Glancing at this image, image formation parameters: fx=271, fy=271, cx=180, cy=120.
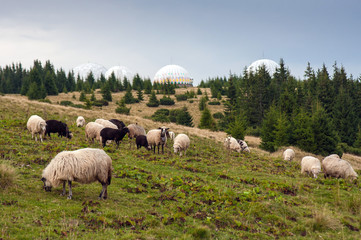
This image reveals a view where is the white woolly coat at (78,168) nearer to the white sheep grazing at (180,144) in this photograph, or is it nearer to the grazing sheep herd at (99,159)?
the grazing sheep herd at (99,159)

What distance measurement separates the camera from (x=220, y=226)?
8.66 meters

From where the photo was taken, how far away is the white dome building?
152250 mm

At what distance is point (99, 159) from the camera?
10000mm

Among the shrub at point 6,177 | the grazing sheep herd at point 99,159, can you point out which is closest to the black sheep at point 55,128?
the grazing sheep herd at point 99,159

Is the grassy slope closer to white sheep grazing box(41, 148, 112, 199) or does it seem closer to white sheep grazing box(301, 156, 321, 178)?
white sheep grazing box(41, 148, 112, 199)

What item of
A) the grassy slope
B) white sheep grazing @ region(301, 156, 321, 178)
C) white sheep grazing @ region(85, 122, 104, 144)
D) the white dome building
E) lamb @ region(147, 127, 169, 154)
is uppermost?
the white dome building

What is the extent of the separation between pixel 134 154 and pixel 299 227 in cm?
1239

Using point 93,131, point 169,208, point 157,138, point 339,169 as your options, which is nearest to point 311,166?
point 339,169

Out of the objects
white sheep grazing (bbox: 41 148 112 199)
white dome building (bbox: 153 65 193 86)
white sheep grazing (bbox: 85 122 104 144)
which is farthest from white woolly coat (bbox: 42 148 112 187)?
white dome building (bbox: 153 65 193 86)

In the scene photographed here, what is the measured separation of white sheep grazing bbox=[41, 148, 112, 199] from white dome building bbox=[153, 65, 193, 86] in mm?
140449

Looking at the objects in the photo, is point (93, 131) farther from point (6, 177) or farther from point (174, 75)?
point (174, 75)

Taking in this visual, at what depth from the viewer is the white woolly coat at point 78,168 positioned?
9.42 metres

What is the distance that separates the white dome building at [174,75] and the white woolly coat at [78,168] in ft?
461

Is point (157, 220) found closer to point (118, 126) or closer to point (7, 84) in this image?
point (118, 126)
